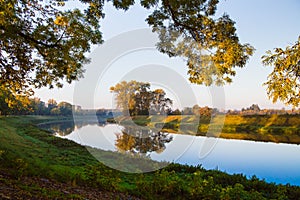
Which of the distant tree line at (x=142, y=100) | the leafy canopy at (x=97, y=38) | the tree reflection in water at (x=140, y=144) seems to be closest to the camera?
the leafy canopy at (x=97, y=38)

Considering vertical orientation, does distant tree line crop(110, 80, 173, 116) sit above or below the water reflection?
above

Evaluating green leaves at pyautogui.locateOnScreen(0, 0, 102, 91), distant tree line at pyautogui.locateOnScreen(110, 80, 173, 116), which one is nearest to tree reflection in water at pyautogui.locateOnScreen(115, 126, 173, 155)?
distant tree line at pyautogui.locateOnScreen(110, 80, 173, 116)

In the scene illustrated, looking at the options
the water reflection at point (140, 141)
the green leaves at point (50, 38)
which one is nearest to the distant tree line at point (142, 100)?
the water reflection at point (140, 141)

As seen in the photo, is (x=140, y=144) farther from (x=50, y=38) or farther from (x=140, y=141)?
(x=50, y=38)

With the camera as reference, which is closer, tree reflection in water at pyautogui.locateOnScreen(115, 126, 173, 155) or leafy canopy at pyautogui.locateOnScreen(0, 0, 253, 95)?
leafy canopy at pyautogui.locateOnScreen(0, 0, 253, 95)

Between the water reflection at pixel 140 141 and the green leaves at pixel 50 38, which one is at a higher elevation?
the green leaves at pixel 50 38

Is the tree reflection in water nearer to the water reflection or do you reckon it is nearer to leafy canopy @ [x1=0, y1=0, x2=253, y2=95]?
the water reflection

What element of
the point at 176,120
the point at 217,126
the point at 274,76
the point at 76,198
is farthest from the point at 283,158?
the point at 176,120

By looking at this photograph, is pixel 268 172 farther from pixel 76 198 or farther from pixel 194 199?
pixel 76 198

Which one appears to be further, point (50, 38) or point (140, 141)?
point (140, 141)

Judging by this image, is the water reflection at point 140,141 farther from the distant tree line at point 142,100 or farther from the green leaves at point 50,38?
the green leaves at point 50,38

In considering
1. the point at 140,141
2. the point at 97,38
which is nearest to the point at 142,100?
the point at 140,141

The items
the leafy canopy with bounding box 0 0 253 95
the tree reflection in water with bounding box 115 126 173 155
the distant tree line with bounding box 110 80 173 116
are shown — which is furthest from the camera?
the distant tree line with bounding box 110 80 173 116

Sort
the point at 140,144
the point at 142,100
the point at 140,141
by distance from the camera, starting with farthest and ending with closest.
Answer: the point at 142,100 < the point at 140,141 < the point at 140,144
